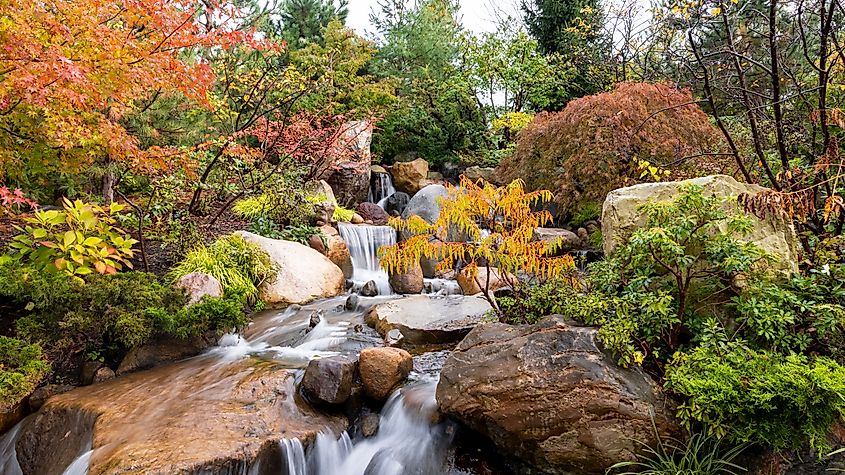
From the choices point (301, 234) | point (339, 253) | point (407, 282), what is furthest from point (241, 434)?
point (301, 234)

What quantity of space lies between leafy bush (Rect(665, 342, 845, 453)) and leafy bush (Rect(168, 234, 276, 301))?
216 inches

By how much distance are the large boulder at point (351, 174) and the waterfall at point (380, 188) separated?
58cm

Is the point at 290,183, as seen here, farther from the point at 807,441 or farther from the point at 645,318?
the point at 807,441

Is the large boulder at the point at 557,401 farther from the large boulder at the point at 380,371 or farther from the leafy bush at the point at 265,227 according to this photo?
the leafy bush at the point at 265,227

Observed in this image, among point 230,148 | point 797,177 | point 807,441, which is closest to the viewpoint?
point 807,441

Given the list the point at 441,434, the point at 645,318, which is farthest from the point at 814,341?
the point at 441,434

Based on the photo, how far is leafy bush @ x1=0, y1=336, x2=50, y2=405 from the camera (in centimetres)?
361

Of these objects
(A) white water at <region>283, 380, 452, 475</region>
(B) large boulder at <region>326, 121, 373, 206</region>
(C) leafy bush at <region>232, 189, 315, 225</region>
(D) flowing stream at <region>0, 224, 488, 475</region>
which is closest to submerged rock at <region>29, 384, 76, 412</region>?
(D) flowing stream at <region>0, 224, 488, 475</region>

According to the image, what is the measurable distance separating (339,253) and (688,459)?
6718 mm

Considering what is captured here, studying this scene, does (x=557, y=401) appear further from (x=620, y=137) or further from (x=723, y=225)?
(x=620, y=137)

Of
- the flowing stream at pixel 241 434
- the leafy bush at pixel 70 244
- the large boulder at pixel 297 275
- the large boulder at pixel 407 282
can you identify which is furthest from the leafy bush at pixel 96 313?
the large boulder at pixel 407 282

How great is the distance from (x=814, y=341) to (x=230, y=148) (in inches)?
277

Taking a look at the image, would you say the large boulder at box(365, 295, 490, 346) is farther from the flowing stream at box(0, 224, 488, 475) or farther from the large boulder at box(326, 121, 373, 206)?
the large boulder at box(326, 121, 373, 206)

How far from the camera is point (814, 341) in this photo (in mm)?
2840
